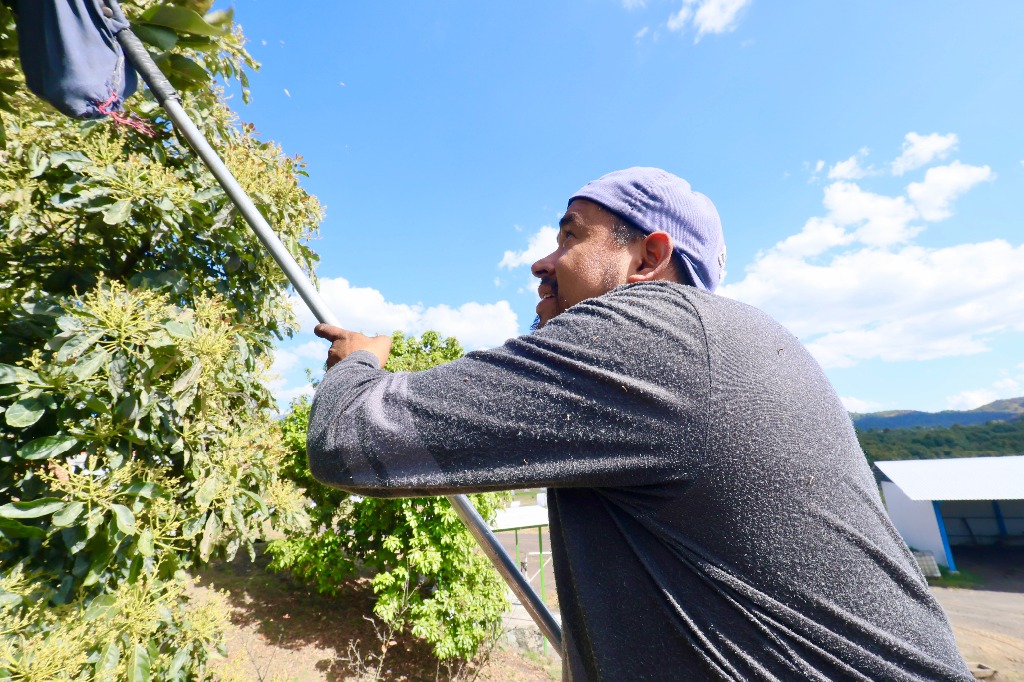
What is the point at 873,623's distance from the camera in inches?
34.9

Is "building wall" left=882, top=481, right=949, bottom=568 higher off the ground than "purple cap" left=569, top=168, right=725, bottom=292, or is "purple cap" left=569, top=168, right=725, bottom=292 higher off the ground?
"purple cap" left=569, top=168, right=725, bottom=292

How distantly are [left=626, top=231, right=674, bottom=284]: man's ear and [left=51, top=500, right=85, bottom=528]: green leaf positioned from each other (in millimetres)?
1965

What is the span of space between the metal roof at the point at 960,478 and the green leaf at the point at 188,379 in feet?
81.0

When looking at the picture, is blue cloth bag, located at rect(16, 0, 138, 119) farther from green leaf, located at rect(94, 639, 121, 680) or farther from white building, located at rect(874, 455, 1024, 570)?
white building, located at rect(874, 455, 1024, 570)

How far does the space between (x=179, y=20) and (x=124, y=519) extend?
1805 mm

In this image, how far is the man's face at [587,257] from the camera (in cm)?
131

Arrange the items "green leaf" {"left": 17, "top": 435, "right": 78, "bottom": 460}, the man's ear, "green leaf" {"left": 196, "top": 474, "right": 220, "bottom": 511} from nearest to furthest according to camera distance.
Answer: the man's ear < "green leaf" {"left": 17, "top": 435, "right": 78, "bottom": 460} < "green leaf" {"left": 196, "top": 474, "right": 220, "bottom": 511}

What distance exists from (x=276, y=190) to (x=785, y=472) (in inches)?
110

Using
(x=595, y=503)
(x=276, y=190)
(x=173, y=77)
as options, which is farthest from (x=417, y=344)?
(x=595, y=503)

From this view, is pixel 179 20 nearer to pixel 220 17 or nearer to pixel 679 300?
pixel 220 17

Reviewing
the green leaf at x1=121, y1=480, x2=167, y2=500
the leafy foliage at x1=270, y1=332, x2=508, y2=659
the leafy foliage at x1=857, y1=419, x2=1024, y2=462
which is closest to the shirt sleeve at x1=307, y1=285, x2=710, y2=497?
the green leaf at x1=121, y1=480, x2=167, y2=500

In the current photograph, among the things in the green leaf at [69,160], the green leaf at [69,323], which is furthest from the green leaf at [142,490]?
the green leaf at [69,160]

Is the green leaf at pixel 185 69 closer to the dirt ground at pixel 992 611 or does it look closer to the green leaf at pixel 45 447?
the green leaf at pixel 45 447

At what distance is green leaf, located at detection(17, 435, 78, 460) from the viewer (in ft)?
5.69
